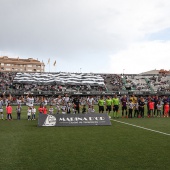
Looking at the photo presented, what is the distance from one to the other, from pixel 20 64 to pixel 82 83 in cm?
6534

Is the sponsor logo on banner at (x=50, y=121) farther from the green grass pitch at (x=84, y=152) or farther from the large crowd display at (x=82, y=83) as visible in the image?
the large crowd display at (x=82, y=83)

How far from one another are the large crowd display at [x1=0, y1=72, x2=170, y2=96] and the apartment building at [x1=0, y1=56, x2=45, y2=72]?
55.0 m

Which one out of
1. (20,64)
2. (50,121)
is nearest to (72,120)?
(50,121)

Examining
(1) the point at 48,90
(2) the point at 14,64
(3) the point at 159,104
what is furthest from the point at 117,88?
(2) the point at 14,64

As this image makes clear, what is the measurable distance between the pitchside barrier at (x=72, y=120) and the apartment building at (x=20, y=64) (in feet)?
365

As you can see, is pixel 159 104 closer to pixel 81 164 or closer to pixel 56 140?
pixel 56 140

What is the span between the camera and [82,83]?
229ft

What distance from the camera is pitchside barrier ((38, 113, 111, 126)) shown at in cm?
1710

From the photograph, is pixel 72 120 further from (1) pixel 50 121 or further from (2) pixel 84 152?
(2) pixel 84 152

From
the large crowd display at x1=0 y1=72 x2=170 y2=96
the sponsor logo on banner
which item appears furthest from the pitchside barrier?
the large crowd display at x1=0 y1=72 x2=170 y2=96

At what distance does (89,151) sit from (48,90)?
56210 mm

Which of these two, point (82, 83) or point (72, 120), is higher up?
point (82, 83)

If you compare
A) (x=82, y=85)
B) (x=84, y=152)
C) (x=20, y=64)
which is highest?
(x=20, y=64)

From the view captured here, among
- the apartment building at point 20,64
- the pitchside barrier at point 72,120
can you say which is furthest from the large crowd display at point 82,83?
the apartment building at point 20,64
